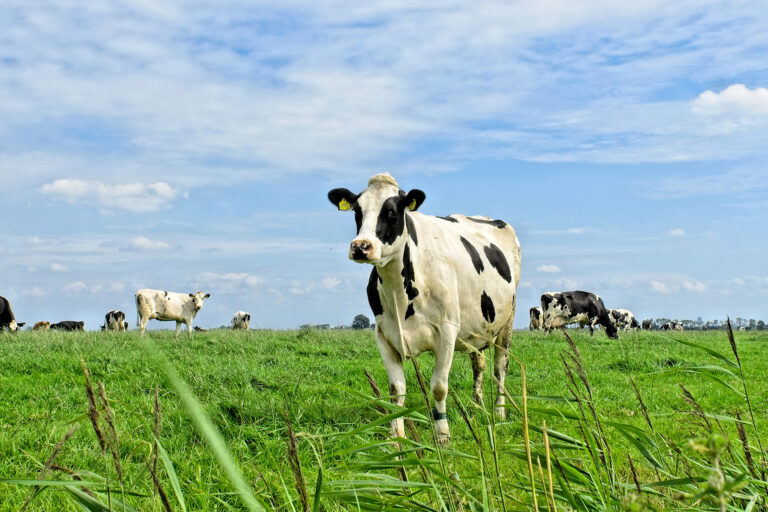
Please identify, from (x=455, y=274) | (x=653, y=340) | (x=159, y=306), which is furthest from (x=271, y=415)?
(x=159, y=306)

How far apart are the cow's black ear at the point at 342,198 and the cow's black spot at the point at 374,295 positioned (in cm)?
75

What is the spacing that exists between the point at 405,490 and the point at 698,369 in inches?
49.4

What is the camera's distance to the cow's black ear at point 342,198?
7.21 metres

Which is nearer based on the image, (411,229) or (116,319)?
(411,229)

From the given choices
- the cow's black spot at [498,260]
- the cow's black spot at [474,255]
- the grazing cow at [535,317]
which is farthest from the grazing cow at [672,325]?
the cow's black spot at [474,255]

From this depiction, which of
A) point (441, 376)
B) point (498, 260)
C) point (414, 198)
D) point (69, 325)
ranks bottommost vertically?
point (69, 325)

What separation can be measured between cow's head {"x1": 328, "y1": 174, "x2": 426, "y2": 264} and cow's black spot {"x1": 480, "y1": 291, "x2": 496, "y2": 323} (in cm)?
163

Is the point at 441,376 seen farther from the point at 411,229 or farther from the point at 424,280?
the point at 411,229

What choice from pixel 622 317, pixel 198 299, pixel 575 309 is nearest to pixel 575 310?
pixel 575 309

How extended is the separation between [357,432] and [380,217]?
186 inches

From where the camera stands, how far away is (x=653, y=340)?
1972 centimetres

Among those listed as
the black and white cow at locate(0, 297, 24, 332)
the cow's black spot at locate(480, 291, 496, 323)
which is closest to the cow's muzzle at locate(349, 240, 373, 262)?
the cow's black spot at locate(480, 291, 496, 323)

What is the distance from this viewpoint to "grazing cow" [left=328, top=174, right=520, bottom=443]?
22.0 feet

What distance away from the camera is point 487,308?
827cm
